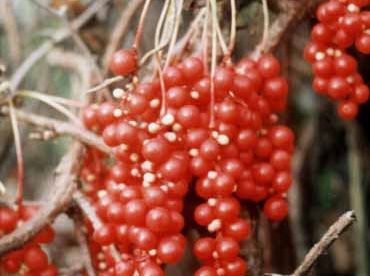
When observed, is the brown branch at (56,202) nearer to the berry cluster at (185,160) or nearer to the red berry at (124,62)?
the berry cluster at (185,160)

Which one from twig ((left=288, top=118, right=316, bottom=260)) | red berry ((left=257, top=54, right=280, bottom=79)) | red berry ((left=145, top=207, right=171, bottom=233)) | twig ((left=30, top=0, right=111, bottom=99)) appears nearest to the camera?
red berry ((left=145, top=207, right=171, bottom=233))

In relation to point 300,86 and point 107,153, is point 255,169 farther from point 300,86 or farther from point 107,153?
point 300,86

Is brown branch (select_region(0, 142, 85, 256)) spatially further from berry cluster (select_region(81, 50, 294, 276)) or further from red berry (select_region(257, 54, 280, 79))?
red berry (select_region(257, 54, 280, 79))

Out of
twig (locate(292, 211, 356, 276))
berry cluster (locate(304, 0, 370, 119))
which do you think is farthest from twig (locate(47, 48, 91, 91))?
twig (locate(292, 211, 356, 276))

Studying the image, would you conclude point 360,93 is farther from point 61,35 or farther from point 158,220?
point 61,35

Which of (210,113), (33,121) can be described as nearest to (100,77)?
(33,121)
